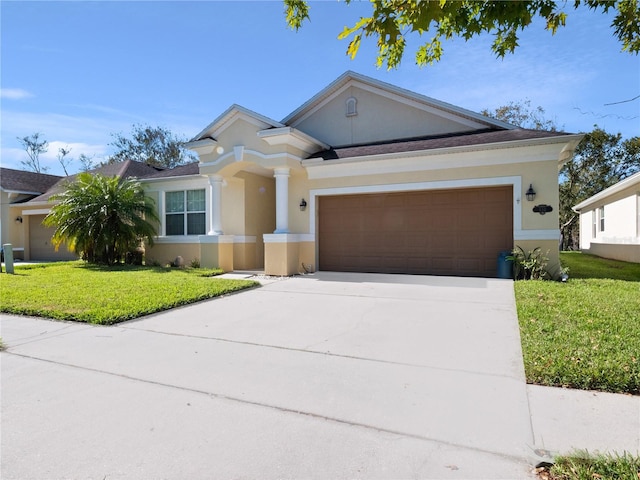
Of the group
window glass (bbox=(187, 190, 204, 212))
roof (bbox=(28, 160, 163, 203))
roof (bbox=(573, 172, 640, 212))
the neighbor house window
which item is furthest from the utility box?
roof (bbox=(28, 160, 163, 203))

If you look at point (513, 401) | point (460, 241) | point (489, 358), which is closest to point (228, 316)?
point (489, 358)

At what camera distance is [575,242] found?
36.3 meters

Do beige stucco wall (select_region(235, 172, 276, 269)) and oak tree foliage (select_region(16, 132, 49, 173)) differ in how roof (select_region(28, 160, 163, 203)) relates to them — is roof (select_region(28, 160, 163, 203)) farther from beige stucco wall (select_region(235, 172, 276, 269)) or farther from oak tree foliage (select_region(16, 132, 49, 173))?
oak tree foliage (select_region(16, 132, 49, 173))

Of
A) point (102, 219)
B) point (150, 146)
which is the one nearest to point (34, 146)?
point (150, 146)

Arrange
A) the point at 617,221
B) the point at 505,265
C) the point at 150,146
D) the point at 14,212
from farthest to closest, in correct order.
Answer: the point at 150,146 → the point at 14,212 → the point at 617,221 → the point at 505,265

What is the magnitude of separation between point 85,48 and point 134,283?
6704 millimetres

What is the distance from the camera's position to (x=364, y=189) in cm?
1187

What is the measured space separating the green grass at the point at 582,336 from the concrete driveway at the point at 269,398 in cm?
28

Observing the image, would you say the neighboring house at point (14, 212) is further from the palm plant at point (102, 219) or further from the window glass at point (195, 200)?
the window glass at point (195, 200)

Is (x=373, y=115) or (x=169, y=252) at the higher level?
(x=373, y=115)

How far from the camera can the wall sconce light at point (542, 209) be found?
982 centimetres

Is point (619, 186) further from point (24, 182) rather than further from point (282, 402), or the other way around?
point (24, 182)

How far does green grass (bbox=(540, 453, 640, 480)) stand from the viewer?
236cm

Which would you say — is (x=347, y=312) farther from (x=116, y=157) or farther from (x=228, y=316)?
(x=116, y=157)
